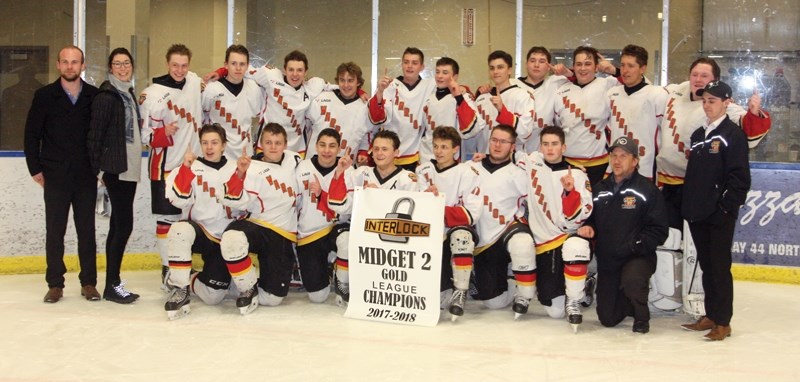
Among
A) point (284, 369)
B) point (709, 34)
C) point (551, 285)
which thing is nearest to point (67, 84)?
point (284, 369)

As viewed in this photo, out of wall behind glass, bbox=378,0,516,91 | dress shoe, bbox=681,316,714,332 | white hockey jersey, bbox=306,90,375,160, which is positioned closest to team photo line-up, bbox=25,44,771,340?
dress shoe, bbox=681,316,714,332

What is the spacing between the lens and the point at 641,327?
164 inches

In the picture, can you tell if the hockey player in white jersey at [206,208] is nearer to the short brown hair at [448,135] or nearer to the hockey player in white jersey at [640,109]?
the short brown hair at [448,135]

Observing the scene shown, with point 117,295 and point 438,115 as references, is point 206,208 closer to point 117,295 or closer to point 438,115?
point 117,295

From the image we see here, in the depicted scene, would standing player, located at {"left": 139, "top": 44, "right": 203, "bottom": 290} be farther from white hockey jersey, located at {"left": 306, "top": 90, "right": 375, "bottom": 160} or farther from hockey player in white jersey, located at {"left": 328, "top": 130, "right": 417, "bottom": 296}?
hockey player in white jersey, located at {"left": 328, "top": 130, "right": 417, "bottom": 296}

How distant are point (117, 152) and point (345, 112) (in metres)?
1.44

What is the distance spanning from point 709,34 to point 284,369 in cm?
461

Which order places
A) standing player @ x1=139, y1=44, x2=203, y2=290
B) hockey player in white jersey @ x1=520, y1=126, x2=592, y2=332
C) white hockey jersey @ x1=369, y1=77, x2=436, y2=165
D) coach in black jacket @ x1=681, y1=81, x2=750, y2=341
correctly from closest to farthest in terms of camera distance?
1. coach in black jacket @ x1=681, y1=81, x2=750, y2=341
2. hockey player in white jersey @ x1=520, y1=126, x2=592, y2=332
3. standing player @ x1=139, y1=44, x2=203, y2=290
4. white hockey jersey @ x1=369, y1=77, x2=436, y2=165

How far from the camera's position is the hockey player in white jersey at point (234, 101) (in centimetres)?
519

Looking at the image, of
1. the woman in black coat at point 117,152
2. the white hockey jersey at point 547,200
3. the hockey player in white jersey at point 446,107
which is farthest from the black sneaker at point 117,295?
the white hockey jersey at point 547,200

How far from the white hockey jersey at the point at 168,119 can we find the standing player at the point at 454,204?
1442 mm

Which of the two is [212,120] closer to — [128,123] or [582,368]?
[128,123]

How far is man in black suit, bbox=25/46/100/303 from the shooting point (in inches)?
179

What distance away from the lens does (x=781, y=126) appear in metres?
6.31
